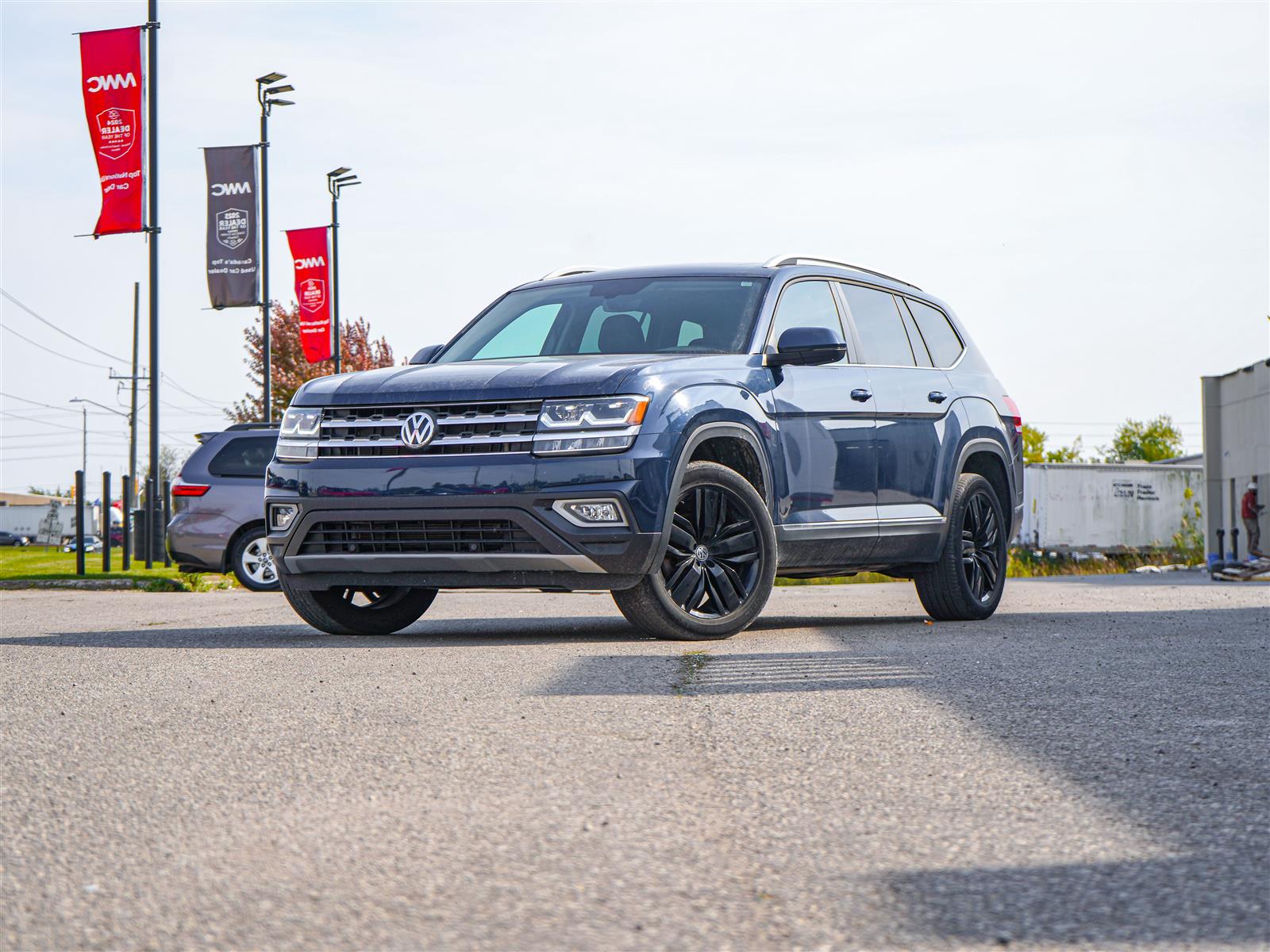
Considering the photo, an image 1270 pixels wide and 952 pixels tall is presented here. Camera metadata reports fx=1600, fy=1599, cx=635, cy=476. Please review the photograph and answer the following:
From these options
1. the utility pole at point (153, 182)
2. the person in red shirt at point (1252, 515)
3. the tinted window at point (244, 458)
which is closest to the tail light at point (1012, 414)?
the tinted window at point (244, 458)

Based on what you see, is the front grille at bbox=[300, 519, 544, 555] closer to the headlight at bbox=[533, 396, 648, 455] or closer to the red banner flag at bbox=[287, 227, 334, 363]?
the headlight at bbox=[533, 396, 648, 455]

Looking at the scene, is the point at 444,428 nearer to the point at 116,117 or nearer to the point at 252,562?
the point at 252,562

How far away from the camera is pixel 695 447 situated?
7.46 meters

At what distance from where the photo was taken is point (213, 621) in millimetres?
9789

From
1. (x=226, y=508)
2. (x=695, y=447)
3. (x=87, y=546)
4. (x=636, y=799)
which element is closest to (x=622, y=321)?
(x=695, y=447)

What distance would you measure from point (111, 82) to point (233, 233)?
4.78 metres

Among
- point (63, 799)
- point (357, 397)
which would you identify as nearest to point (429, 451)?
point (357, 397)

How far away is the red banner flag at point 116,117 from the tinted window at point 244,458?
6419 mm

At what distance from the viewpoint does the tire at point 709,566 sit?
7.39 metres

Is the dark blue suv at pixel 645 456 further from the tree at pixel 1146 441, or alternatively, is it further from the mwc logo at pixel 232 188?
the tree at pixel 1146 441

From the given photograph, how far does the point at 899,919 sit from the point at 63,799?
6.79 feet

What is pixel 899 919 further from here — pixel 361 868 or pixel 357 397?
pixel 357 397

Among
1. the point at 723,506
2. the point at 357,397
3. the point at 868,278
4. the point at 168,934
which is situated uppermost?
the point at 868,278

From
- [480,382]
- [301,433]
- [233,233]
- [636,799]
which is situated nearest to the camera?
[636,799]
